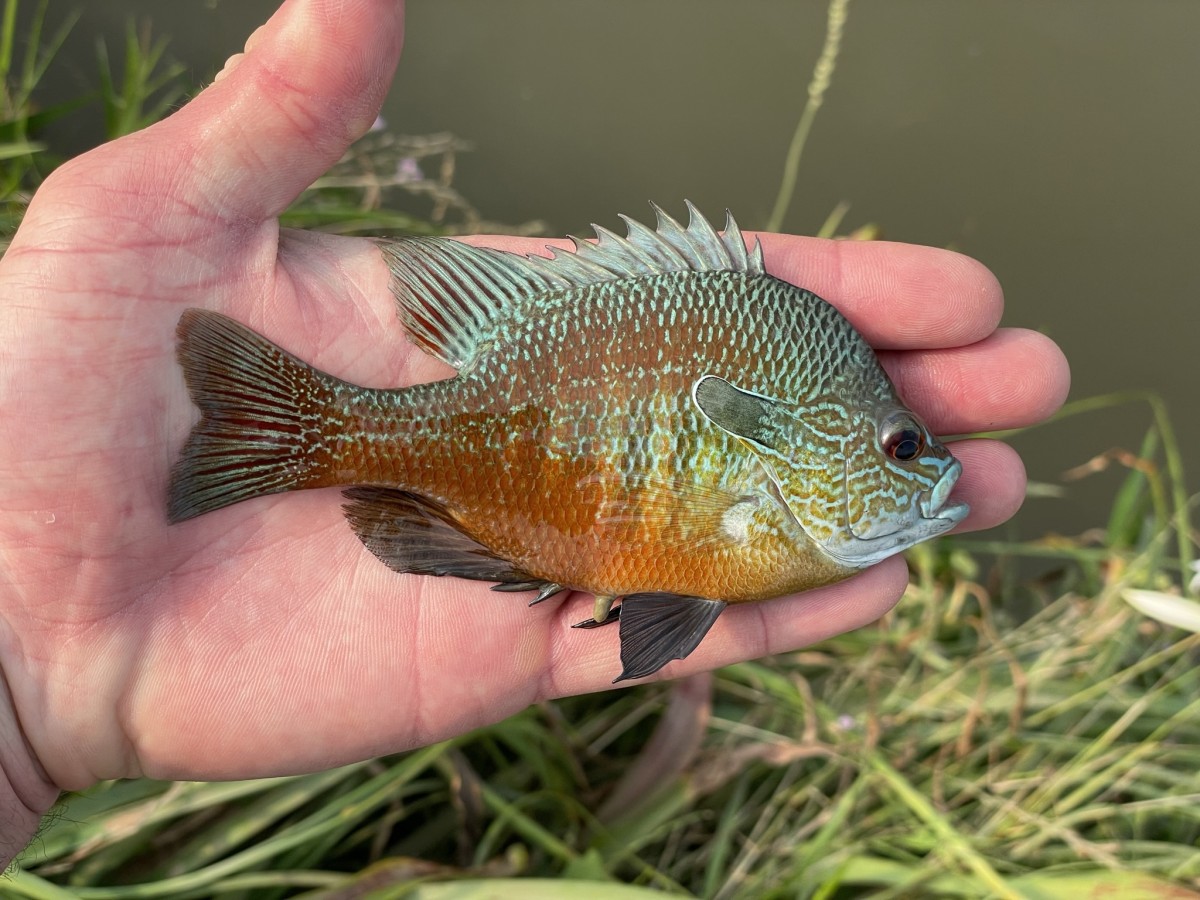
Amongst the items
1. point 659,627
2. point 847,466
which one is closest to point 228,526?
point 659,627

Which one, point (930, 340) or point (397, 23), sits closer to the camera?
point (397, 23)

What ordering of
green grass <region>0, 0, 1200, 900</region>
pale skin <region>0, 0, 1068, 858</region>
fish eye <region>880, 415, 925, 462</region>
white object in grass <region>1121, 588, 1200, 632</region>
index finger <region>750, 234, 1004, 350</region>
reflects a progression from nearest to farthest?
white object in grass <region>1121, 588, 1200, 632</region> → pale skin <region>0, 0, 1068, 858</region> → fish eye <region>880, 415, 925, 462</region> → green grass <region>0, 0, 1200, 900</region> → index finger <region>750, 234, 1004, 350</region>

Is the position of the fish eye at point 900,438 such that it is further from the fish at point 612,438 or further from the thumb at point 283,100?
the thumb at point 283,100

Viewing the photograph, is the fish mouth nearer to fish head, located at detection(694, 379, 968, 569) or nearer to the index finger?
fish head, located at detection(694, 379, 968, 569)

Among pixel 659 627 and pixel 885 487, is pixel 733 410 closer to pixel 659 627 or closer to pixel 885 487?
pixel 885 487

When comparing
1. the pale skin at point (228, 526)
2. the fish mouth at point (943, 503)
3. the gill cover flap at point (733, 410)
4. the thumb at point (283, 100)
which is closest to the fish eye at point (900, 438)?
the fish mouth at point (943, 503)

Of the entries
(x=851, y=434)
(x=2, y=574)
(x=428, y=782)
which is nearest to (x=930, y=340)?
(x=851, y=434)

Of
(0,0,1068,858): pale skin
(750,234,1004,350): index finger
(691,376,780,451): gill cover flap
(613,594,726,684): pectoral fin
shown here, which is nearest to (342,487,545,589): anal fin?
(0,0,1068,858): pale skin

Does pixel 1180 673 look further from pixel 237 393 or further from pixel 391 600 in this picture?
pixel 237 393
